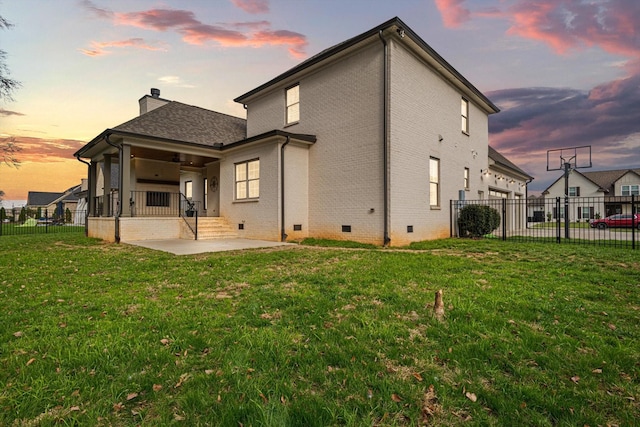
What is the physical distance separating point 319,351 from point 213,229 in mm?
11783

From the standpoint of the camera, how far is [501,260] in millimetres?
7418

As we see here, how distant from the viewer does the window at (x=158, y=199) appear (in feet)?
55.2

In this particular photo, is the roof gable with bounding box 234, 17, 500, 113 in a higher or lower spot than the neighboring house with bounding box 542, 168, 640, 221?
higher

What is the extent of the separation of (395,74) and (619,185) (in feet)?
157

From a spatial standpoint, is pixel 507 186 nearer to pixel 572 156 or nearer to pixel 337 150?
pixel 572 156

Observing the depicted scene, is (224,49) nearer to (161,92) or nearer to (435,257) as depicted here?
(161,92)

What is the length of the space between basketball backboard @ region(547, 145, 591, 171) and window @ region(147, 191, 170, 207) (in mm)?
32787

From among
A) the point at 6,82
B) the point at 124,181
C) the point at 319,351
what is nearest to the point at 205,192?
the point at 124,181

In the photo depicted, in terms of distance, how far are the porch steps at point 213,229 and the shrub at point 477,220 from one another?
10443mm

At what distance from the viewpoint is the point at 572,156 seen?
27.1 metres

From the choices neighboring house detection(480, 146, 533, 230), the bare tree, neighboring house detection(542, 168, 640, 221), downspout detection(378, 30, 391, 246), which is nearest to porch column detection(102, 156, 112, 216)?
the bare tree

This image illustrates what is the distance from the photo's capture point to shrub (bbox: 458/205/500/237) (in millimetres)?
12789

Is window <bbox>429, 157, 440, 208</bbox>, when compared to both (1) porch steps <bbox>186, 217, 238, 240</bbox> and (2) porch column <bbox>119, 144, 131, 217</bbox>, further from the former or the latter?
(2) porch column <bbox>119, 144, 131, 217</bbox>

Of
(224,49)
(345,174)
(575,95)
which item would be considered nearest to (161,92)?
(224,49)
